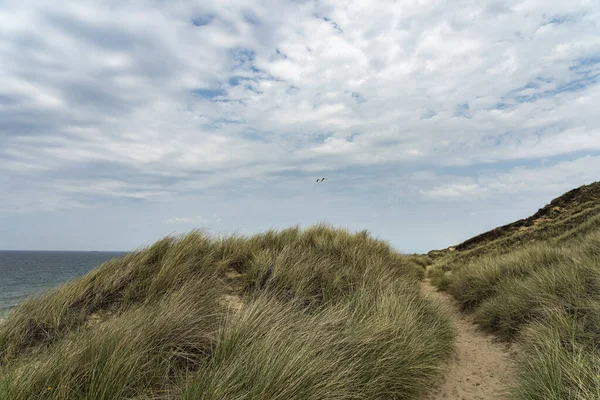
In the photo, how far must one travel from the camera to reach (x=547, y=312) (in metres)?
5.15

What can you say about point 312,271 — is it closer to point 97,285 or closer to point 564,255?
point 97,285

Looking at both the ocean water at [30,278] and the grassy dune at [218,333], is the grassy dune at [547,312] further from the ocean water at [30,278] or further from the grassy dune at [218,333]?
the ocean water at [30,278]

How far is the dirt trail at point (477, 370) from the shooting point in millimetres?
4457

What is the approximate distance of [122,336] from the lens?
3.36m

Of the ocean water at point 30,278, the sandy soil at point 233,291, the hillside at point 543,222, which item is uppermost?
the hillside at point 543,222

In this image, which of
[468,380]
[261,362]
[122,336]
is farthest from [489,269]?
[122,336]

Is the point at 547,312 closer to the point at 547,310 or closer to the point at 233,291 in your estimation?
the point at 547,310

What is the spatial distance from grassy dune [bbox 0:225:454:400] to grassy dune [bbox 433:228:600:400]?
45.4 inches

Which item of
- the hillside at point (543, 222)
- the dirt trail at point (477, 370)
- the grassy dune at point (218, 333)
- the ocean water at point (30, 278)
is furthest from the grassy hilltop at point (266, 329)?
the hillside at point (543, 222)

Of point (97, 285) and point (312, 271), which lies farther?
point (312, 271)

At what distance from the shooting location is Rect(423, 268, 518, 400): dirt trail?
4457 mm

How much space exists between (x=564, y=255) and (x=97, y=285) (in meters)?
9.74

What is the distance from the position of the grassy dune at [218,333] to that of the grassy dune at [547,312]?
3.78 feet

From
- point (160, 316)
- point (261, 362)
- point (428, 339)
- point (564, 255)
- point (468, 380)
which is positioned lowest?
point (468, 380)
